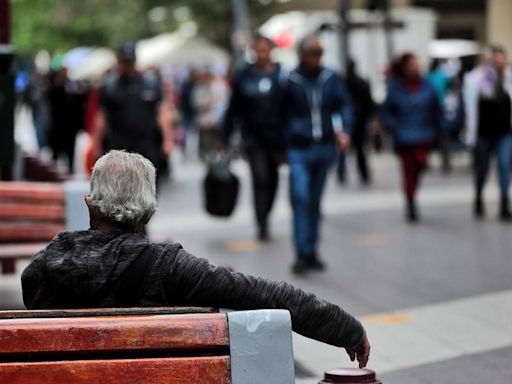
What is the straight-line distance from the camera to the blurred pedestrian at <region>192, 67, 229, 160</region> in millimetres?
29141

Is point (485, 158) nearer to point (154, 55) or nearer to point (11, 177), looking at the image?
point (11, 177)

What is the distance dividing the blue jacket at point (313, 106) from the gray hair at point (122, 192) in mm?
6930

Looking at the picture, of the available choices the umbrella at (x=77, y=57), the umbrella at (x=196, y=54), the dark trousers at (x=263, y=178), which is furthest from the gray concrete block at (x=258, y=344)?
the umbrella at (x=77, y=57)

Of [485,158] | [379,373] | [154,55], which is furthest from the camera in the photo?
[154,55]

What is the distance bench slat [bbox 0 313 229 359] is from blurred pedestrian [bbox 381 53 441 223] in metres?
11.0

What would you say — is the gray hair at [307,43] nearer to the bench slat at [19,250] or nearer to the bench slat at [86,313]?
the bench slat at [19,250]

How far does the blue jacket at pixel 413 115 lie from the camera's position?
1500 centimetres

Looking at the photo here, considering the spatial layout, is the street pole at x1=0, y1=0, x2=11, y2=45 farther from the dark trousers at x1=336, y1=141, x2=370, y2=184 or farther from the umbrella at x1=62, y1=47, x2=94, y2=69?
the umbrella at x1=62, y1=47, x2=94, y2=69

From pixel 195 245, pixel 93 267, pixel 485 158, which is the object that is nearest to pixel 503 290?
pixel 195 245

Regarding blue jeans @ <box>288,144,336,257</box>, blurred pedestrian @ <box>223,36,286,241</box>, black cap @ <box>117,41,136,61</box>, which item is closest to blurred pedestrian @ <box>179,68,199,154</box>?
blurred pedestrian @ <box>223,36,286,241</box>

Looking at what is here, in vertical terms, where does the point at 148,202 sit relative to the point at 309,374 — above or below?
above

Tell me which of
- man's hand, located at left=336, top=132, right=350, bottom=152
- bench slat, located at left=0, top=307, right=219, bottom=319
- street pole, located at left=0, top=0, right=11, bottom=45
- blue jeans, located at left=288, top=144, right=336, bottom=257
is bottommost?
blue jeans, located at left=288, top=144, right=336, bottom=257

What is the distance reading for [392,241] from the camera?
13383mm

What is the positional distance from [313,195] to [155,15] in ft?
127
